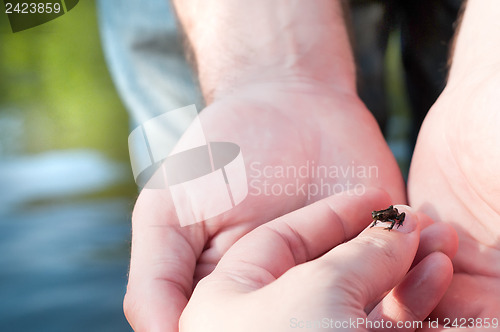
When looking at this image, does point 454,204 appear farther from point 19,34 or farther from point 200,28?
point 19,34

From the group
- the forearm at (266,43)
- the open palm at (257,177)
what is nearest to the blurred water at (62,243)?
the open palm at (257,177)

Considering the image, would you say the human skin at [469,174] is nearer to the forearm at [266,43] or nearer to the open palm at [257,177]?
the open palm at [257,177]

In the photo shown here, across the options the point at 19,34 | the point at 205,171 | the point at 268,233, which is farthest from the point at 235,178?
the point at 19,34

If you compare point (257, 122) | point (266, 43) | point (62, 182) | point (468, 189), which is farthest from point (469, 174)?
point (62, 182)

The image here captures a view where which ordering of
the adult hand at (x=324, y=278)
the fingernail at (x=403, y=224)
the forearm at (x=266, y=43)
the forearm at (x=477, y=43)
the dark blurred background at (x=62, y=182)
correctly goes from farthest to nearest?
the forearm at (x=266, y=43), the dark blurred background at (x=62, y=182), the forearm at (x=477, y=43), the fingernail at (x=403, y=224), the adult hand at (x=324, y=278)

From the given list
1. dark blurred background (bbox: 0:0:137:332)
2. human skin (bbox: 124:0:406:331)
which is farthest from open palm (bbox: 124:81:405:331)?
dark blurred background (bbox: 0:0:137:332)

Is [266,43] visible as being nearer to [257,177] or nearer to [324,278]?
[257,177]

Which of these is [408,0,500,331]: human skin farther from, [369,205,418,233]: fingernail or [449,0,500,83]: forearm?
[369,205,418,233]: fingernail
